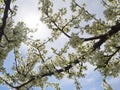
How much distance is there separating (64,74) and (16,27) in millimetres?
5813

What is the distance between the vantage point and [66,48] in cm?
1588

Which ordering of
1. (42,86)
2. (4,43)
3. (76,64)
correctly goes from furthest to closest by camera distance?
(42,86) → (76,64) → (4,43)

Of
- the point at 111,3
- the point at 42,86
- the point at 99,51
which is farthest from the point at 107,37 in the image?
the point at 42,86

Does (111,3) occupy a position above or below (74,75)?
above

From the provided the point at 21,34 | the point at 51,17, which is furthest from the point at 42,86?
the point at 21,34

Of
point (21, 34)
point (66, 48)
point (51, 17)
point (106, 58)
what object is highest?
point (51, 17)

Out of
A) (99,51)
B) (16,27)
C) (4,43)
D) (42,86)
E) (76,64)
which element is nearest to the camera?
(16,27)

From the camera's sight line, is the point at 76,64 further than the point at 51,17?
No

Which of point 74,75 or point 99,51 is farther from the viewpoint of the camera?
point 74,75

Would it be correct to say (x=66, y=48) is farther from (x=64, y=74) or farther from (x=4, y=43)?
(x=4, y=43)

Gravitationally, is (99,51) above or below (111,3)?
below

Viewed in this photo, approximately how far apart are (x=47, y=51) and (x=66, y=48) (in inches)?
39.1

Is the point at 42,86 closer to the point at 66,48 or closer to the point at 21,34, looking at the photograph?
the point at 66,48

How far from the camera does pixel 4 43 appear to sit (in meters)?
11.0
